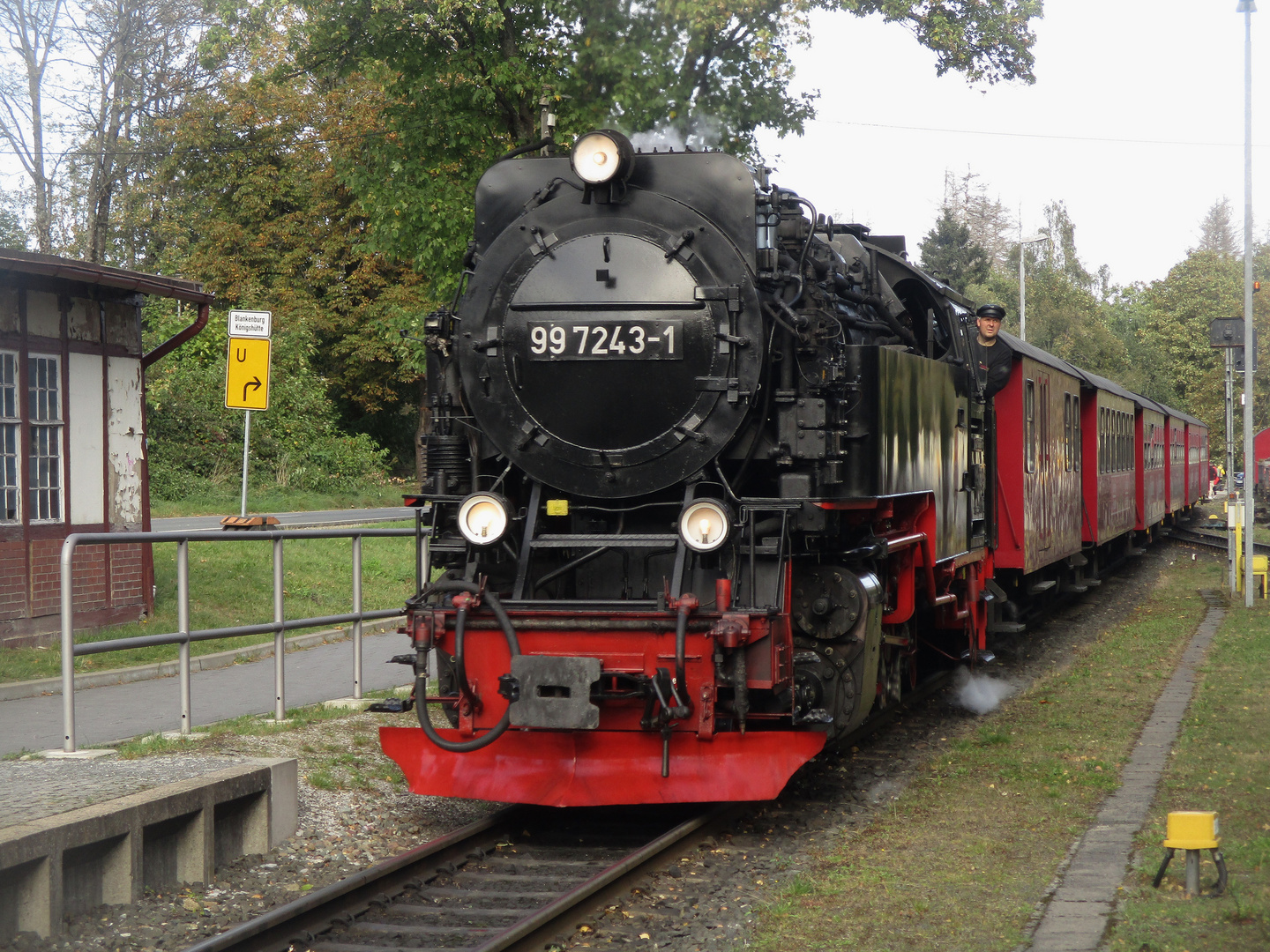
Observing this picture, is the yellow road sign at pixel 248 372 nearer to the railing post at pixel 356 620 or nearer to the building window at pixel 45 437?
the railing post at pixel 356 620

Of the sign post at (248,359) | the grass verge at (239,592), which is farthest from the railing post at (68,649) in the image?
the sign post at (248,359)

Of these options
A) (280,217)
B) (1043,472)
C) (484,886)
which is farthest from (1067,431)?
(280,217)

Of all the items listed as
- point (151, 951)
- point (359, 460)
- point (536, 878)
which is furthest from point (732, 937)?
point (359, 460)

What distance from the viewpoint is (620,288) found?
6465 millimetres

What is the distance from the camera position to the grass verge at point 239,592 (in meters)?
10.0

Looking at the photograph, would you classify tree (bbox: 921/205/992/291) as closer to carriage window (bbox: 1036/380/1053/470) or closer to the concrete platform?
carriage window (bbox: 1036/380/1053/470)

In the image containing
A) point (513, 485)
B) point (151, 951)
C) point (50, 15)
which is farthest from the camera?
point (50, 15)

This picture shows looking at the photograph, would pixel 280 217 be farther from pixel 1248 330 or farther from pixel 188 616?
pixel 188 616

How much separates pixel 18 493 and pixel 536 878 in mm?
7729

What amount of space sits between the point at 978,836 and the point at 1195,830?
4.30ft

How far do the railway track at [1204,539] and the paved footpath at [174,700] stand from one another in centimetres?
1847

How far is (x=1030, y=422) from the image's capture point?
1266 cm

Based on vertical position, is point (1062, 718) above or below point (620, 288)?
below

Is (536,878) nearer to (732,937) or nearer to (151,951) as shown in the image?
(732,937)
